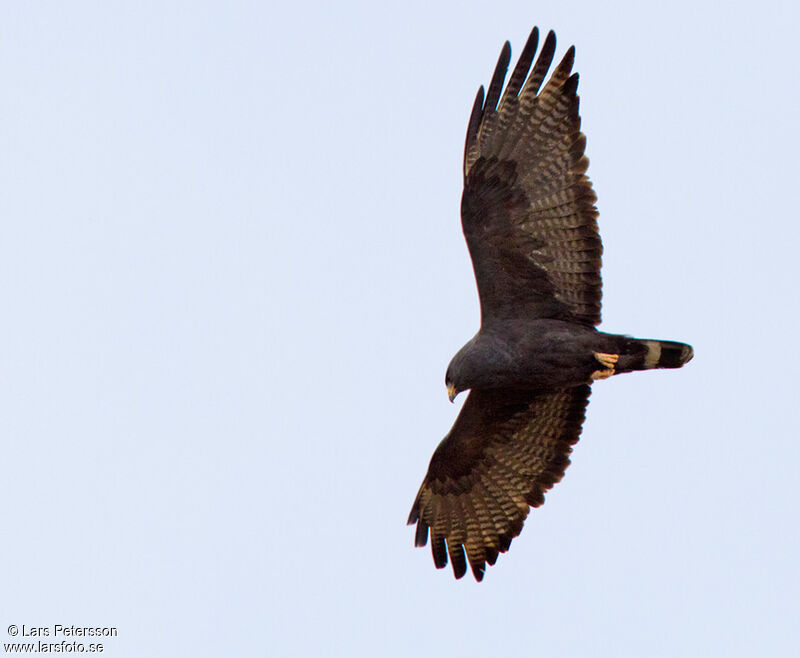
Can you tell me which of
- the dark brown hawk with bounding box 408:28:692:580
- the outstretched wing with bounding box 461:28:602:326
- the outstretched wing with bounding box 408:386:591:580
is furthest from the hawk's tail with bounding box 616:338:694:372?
the outstretched wing with bounding box 408:386:591:580

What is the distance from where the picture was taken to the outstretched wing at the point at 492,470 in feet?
40.7

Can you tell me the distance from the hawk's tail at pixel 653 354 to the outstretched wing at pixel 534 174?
62 cm

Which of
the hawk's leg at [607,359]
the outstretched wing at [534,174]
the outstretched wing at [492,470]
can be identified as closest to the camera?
the outstretched wing at [534,174]

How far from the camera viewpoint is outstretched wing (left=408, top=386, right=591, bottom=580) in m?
12.4

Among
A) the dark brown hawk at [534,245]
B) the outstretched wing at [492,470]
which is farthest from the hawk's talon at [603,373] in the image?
the outstretched wing at [492,470]

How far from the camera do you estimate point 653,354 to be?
37.7 ft

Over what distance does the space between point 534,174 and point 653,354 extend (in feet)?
6.20

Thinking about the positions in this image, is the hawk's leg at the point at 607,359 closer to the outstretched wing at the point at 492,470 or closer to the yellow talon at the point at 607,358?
the yellow talon at the point at 607,358

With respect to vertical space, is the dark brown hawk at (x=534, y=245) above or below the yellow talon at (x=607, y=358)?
above

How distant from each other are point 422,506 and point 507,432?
3.73 ft

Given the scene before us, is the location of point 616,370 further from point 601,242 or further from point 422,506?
point 422,506

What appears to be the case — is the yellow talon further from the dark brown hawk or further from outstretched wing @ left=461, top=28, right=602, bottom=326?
outstretched wing @ left=461, top=28, right=602, bottom=326

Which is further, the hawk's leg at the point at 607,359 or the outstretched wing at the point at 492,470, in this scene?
the outstretched wing at the point at 492,470

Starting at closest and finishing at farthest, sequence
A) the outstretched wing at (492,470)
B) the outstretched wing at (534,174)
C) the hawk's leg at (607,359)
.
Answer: the outstretched wing at (534,174) < the hawk's leg at (607,359) < the outstretched wing at (492,470)
